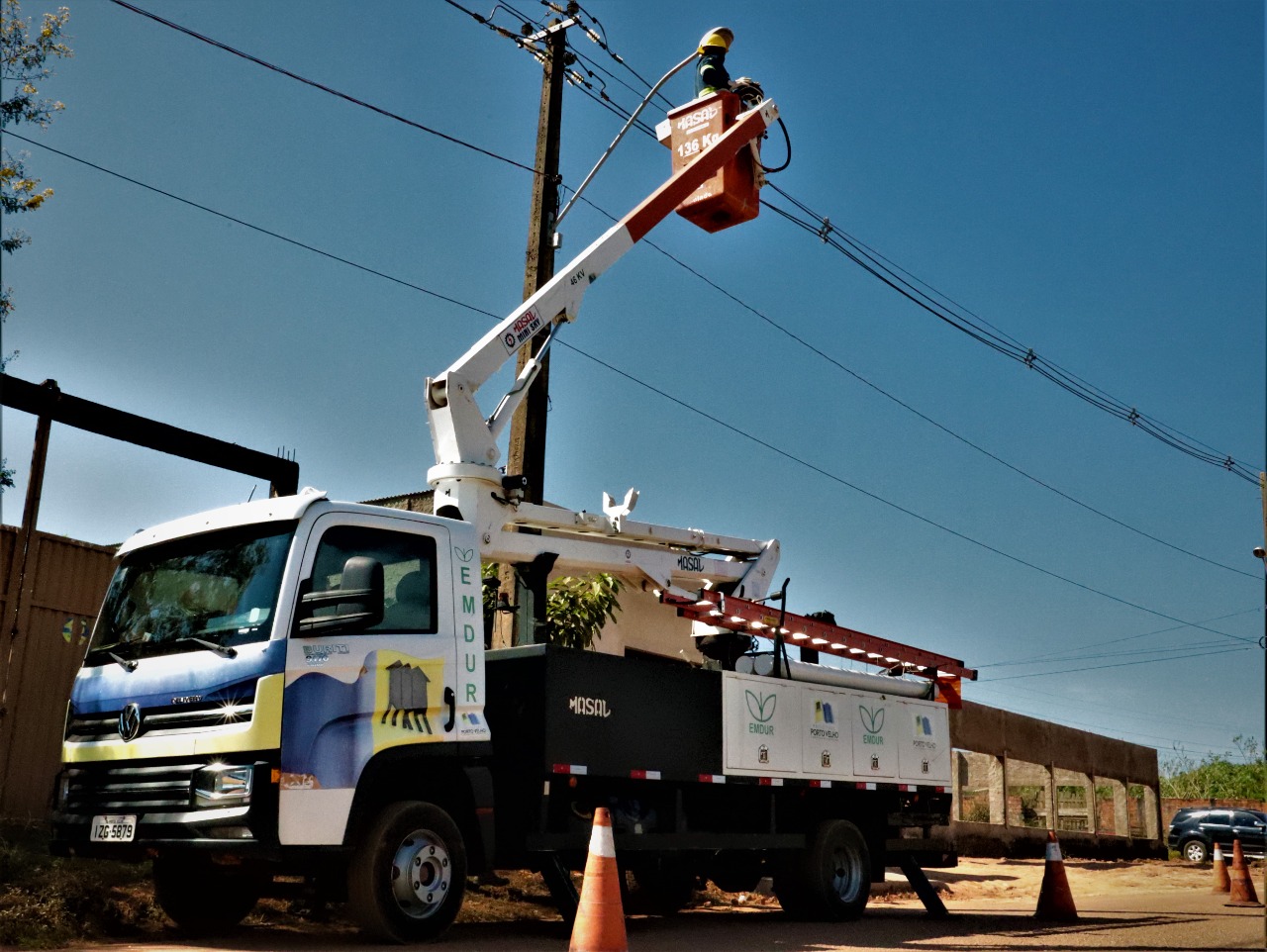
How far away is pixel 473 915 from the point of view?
38.2 ft

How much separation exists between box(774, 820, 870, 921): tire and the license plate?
6.13 m

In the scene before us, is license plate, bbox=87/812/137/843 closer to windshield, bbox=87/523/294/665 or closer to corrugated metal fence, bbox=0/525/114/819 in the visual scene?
windshield, bbox=87/523/294/665

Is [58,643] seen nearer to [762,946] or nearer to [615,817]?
[615,817]

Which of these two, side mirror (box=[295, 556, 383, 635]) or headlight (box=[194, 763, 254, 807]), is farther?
side mirror (box=[295, 556, 383, 635])

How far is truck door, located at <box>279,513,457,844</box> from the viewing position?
25.4ft

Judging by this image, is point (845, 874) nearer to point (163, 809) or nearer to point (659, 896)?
point (659, 896)

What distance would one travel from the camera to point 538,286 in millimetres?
13391

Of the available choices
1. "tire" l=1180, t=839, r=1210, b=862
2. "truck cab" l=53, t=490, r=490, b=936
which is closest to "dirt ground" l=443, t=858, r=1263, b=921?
"tire" l=1180, t=839, r=1210, b=862

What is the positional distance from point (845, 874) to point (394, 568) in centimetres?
612

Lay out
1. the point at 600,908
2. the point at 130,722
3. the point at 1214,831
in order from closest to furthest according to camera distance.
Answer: the point at 600,908 < the point at 130,722 < the point at 1214,831

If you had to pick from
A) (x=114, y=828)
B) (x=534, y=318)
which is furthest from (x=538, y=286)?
(x=114, y=828)

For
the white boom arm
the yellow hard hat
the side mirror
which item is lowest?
the side mirror

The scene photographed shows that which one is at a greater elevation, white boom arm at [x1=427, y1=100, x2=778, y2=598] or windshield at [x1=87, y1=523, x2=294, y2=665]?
white boom arm at [x1=427, y1=100, x2=778, y2=598]

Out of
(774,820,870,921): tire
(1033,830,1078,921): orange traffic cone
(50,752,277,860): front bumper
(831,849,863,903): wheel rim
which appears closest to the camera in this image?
(50,752,277,860): front bumper
